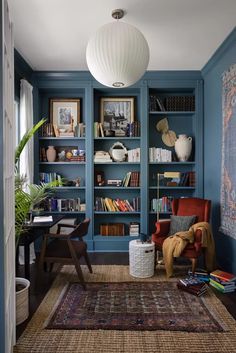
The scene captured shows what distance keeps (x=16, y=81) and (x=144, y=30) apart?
A: 6.11 feet

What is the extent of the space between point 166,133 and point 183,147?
44 cm

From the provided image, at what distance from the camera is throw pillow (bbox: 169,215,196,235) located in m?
3.66

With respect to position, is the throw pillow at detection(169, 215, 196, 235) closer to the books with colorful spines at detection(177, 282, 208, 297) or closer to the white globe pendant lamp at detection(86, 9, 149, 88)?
the books with colorful spines at detection(177, 282, 208, 297)

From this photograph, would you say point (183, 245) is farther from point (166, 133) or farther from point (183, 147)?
point (166, 133)

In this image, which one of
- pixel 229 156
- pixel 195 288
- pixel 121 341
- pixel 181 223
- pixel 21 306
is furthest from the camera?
pixel 181 223

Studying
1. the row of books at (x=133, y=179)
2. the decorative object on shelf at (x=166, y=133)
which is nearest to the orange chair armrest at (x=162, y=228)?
the row of books at (x=133, y=179)

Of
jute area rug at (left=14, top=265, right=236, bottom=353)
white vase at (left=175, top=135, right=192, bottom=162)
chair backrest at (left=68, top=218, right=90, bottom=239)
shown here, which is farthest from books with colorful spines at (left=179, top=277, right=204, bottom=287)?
white vase at (left=175, top=135, right=192, bottom=162)

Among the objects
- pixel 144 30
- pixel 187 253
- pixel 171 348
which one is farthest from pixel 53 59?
pixel 171 348

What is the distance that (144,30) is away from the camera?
312 cm

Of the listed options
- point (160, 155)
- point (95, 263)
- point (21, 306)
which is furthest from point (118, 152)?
point (21, 306)

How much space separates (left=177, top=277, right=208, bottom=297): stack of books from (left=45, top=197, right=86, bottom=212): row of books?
6.74ft

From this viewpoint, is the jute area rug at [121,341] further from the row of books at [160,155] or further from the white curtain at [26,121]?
the row of books at [160,155]

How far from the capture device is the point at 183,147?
443 cm

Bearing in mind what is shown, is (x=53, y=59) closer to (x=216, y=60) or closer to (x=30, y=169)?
(x=30, y=169)
